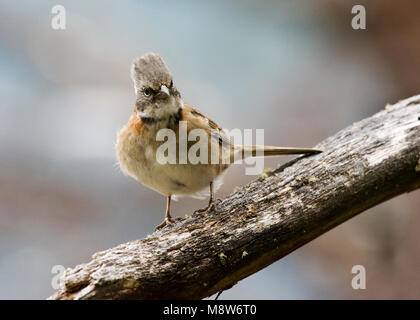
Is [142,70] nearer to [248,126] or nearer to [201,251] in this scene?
[201,251]

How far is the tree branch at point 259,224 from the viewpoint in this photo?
258 centimetres

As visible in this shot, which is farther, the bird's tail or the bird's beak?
the bird's tail

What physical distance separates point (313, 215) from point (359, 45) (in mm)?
4821

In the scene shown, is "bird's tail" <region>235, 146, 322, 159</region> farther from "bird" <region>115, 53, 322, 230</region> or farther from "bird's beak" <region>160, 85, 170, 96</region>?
"bird's beak" <region>160, 85, 170, 96</region>

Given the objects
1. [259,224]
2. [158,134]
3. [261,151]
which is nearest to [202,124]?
[158,134]

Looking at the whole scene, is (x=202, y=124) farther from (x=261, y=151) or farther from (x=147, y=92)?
(x=261, y=151)

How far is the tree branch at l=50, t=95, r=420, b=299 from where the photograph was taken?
2576mm

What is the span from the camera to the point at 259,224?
284cm

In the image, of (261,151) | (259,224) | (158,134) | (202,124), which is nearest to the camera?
(259,224)

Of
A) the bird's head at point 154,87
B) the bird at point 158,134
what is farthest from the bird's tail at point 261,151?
the bird's head at point 154,87

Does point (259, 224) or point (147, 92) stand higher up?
point (147, 92)

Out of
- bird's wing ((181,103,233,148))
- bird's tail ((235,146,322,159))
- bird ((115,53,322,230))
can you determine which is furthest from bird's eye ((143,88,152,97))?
bird's tail ((235,146,322,159))

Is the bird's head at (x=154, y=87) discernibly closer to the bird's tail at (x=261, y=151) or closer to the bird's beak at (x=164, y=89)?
the bird's beak at (x=164, y=89)

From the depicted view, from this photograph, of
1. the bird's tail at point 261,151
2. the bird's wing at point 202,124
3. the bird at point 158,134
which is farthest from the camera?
the bird's tail at point 261,151
